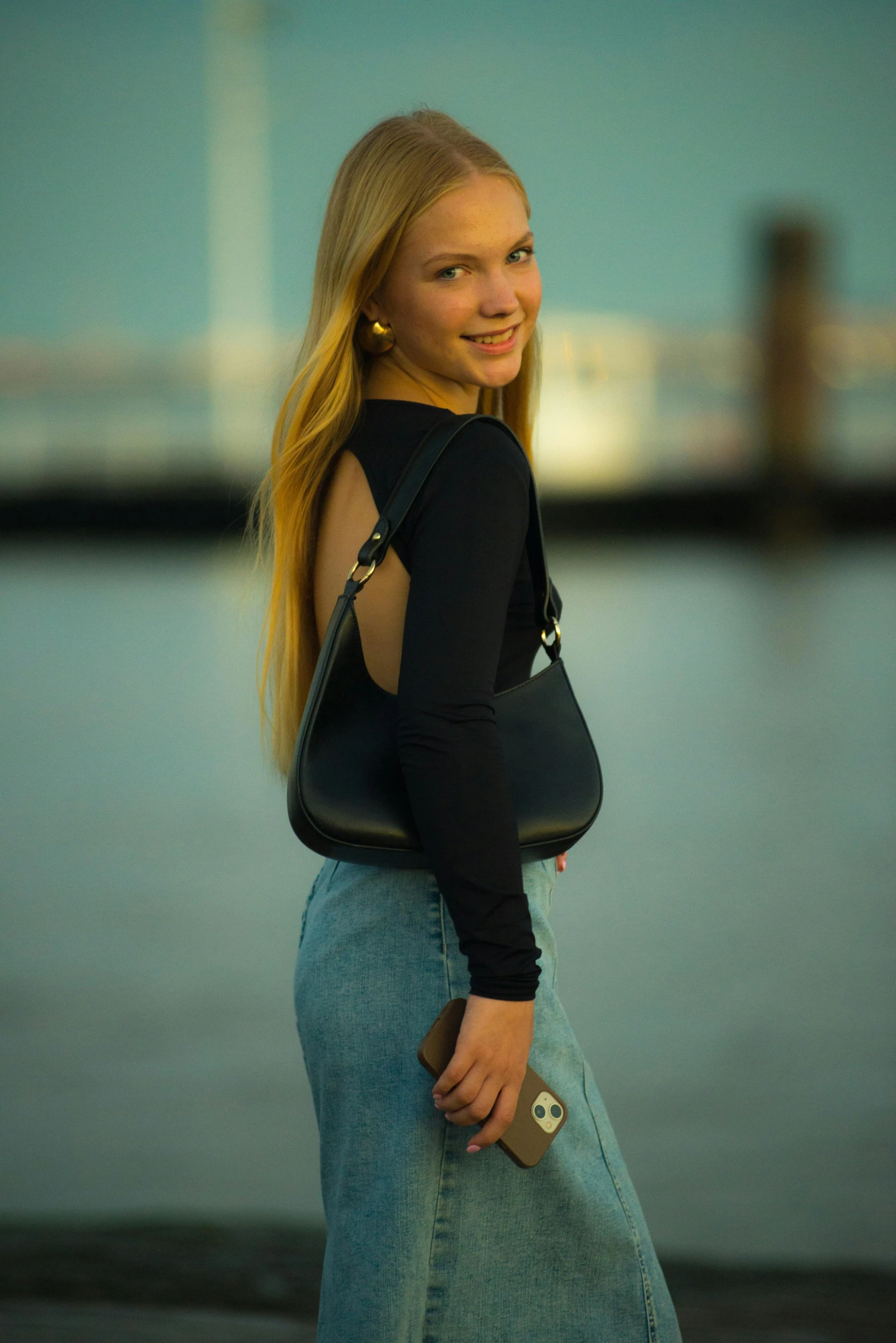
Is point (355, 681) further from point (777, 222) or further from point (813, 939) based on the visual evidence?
point (777, 222)

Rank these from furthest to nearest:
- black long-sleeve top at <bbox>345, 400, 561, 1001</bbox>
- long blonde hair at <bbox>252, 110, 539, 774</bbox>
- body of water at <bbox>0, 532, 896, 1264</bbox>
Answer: body of water at <bbox>0, 532, 896, 1264</bbox>, long blonde hair at <bbox>252, 110, 539, 774</bbox>, black long-sleeve top at <bbox>345, 400, 561, 1001</bbox>

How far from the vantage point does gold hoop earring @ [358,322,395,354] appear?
130cm

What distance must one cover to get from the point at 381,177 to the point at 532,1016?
2.42 ft

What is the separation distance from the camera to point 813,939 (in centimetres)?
419

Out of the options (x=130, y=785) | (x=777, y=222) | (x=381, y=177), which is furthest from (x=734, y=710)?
(x=777, y=222)

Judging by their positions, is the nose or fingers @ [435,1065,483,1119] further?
the nose

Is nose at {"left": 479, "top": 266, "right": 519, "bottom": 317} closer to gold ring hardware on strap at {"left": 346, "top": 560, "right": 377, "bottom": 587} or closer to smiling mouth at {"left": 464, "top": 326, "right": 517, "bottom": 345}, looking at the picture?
smiling mouth at {"left": 464, "top": 326, "right": 517, "bottom": 345}

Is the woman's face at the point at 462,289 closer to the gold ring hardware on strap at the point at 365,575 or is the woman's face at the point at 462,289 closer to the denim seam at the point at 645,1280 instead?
the gold ring hardware on strap at the point at 365,575

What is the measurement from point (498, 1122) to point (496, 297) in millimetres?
705

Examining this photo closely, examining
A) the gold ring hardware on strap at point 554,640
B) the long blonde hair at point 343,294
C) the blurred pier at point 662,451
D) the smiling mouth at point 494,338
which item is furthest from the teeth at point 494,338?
the blurred pier at point 662,451

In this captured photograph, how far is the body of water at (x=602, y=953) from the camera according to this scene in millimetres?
2740

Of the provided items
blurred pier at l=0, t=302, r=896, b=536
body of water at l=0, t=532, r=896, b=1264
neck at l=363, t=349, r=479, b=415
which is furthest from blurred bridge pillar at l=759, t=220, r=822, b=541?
neck at l=363, t=349, r=479, b=415

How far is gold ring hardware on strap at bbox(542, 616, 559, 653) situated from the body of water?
416 mm

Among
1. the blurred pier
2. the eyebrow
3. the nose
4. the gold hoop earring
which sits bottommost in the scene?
the blurred pier
